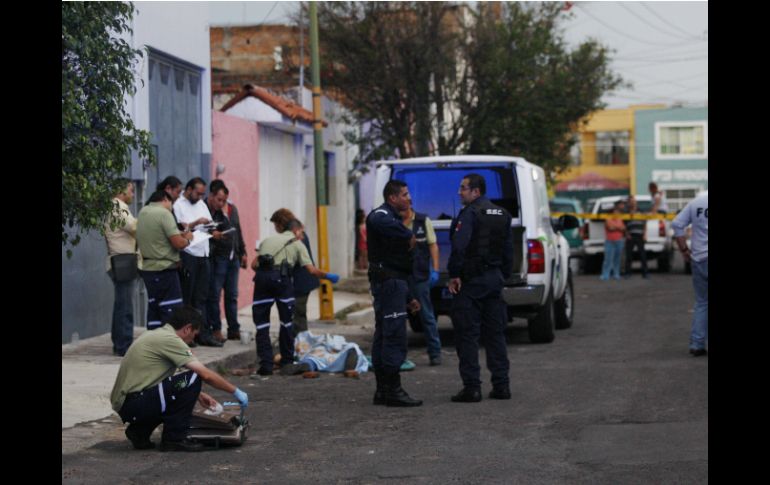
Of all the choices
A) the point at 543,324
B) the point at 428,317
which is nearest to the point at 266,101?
the point at 543,324

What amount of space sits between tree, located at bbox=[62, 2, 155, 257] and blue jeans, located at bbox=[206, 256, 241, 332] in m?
5.94

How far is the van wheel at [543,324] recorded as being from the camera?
15555 millimetres

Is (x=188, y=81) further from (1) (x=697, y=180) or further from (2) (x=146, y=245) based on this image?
(1) (x=697, y=180)

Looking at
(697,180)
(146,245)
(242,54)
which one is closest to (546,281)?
(146,245)

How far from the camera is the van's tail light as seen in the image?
591 inches

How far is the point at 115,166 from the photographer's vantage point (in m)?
8.91

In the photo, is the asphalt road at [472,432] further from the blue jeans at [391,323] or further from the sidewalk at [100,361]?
the sidewalk at [100,361]

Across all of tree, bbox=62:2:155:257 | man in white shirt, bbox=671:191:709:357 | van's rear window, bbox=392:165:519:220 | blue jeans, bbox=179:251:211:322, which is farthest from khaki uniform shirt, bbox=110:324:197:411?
van's rear window, bbox=392:165:519:220

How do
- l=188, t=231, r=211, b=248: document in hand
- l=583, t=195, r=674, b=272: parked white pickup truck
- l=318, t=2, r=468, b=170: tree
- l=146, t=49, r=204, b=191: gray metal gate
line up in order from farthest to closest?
l=583, t=195, r=674, b=272: parked white pickup truck < l=318, t=2, r=468, b=170: tree < l=146, t=49, r=204, b=191: gray metal gate < l=188, t=231, r=211, b=248: document in hand

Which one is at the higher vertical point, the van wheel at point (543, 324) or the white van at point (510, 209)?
the white van at point (510, 209)

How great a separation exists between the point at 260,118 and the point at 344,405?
1274cm

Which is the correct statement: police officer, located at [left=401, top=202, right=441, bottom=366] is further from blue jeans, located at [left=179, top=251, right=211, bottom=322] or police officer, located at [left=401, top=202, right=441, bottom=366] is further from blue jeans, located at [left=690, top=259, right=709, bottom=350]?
blue jeans, located at [left=690, top=259, right=709, bottom=350]

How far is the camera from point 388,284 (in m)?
11.0

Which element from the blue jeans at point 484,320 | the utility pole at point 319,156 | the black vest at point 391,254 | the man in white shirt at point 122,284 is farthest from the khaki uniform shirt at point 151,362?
the utility pole at point 319,156
